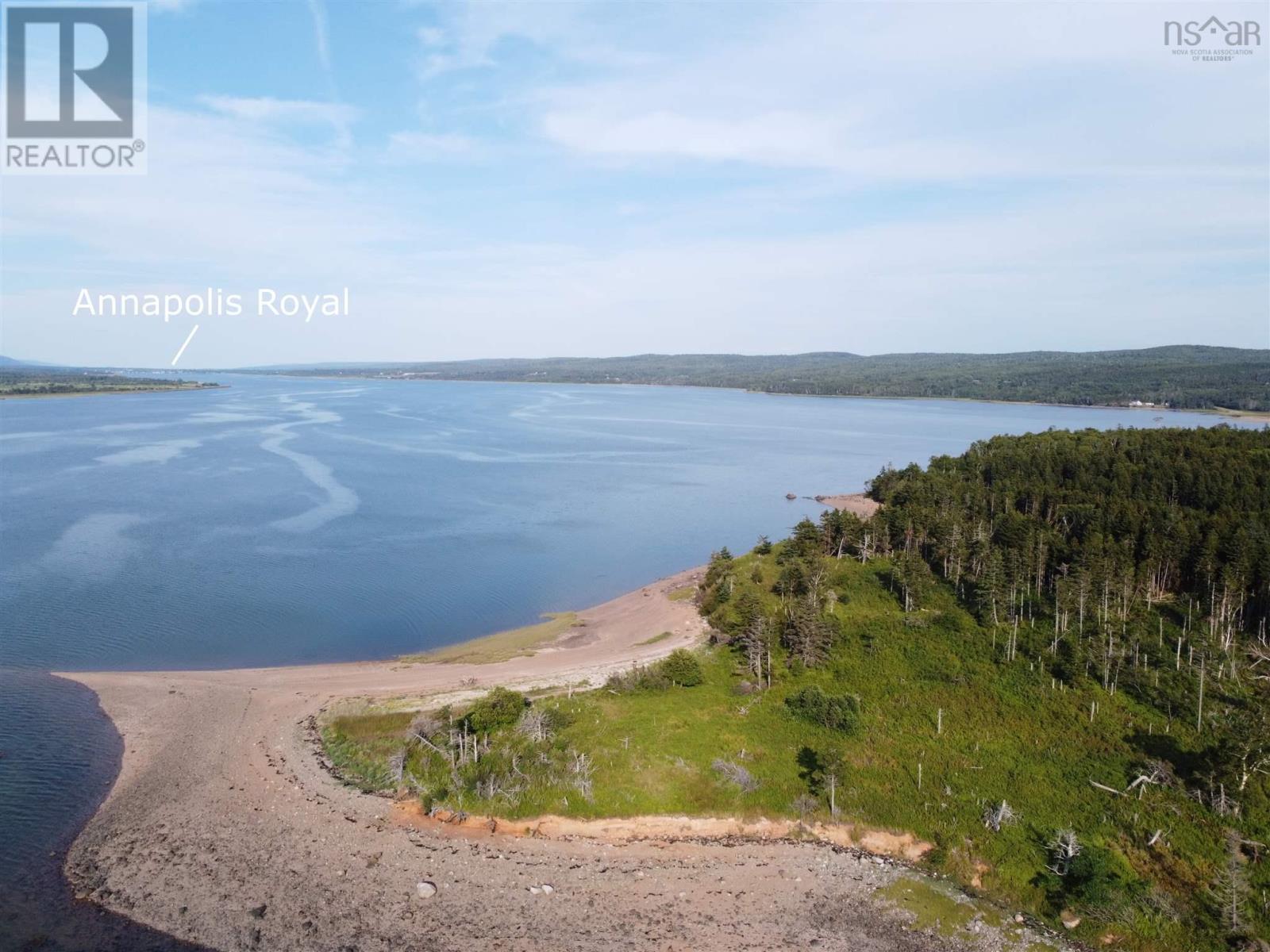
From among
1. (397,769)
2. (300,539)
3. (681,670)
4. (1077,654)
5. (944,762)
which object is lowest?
(397,769)

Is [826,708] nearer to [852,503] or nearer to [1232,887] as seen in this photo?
[1232,887]

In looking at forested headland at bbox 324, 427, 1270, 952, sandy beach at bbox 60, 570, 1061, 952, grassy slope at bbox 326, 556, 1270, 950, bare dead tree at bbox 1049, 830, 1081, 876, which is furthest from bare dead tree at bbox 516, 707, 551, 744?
bare dead tree at bbox 1049, 830, 1081, 876

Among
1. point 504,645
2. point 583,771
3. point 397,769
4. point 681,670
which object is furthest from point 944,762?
point 504,645

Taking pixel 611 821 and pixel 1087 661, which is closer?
pixel 611 821

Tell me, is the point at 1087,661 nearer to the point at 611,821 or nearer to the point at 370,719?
the point at 611,821

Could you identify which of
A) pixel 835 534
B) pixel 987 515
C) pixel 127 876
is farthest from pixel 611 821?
pixel 987 515

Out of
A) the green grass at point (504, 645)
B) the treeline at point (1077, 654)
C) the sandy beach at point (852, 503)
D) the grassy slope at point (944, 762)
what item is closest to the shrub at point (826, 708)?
the treeline at point (1077, 654)
